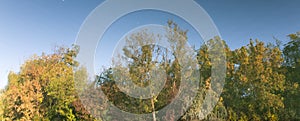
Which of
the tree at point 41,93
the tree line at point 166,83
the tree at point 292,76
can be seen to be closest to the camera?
the tree line at point 166,83

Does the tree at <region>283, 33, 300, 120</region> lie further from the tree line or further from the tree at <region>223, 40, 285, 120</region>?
the tree at <region>223, 40, 285, 120</region>

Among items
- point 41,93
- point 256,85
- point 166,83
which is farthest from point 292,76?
point 41,93

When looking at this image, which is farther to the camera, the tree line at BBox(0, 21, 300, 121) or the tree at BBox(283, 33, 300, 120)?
the tree at BBox(283, 33, 300, 120)

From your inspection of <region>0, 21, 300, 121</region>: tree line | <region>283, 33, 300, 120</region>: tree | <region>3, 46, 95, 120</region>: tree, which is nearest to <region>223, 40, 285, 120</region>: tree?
<region>0, 21, 300, 121</region>: tree line

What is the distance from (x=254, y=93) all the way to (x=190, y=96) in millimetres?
5313

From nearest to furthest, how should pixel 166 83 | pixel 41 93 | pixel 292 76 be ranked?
pixel 166 83, pixel 41 93, pixel 292 76

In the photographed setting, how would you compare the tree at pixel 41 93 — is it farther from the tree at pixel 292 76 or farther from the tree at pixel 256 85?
the tree at pixel 292 76

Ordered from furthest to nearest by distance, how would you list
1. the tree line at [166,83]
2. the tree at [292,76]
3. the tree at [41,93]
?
the tree at [41,93] < the tree at [292,76] < the tree line at [166,83]

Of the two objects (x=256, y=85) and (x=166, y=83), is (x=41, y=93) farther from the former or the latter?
(x=256, y=85)

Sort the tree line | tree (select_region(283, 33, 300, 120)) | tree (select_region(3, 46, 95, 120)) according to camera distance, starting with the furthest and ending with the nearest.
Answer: tree (select_region(3, 46, 95, 120)), tree (select_region(283, 33, 300, 120)), the tree line

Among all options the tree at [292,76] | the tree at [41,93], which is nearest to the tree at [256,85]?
the tree at [292,76]

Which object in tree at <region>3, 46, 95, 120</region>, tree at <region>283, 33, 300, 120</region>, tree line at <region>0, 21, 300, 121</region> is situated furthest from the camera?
tree at <region>3, 46, 95, 120</region>

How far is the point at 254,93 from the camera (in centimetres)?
1602

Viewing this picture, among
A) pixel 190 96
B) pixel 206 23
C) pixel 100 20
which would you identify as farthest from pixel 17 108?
pixel 206 23
